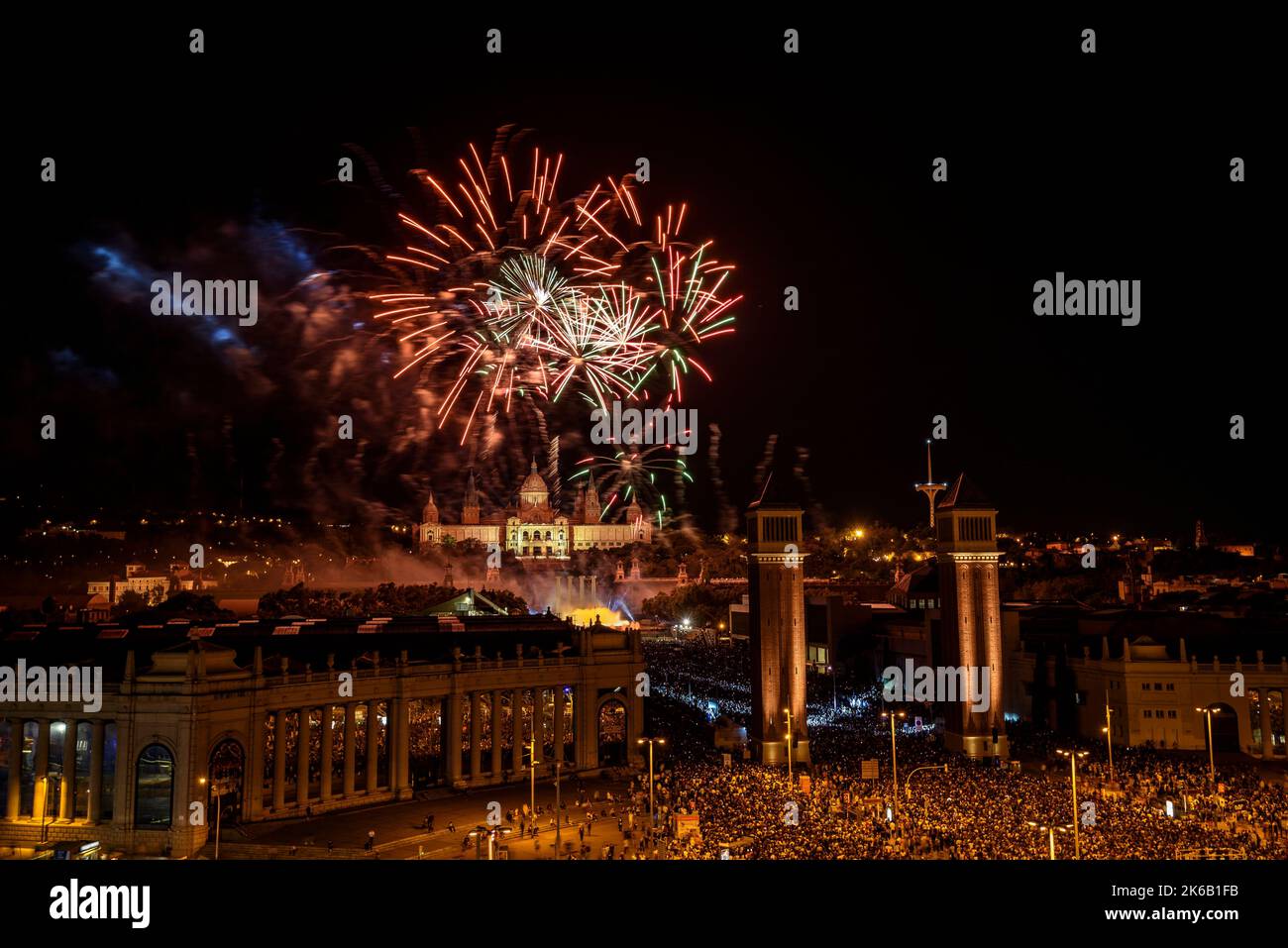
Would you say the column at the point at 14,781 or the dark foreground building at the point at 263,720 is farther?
the column at the point at 14,781

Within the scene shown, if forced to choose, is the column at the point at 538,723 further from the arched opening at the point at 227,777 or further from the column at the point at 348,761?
the arched opening at the point at 227,777

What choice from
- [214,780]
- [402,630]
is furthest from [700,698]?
[214,780]

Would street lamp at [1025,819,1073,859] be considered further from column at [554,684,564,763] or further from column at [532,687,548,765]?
column at [532,687,548,765]

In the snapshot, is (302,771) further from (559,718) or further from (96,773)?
(559,718)

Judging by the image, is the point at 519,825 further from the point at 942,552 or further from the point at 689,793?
the point at 942,552

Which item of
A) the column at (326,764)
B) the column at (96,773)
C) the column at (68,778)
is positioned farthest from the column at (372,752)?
the column at (68,778)

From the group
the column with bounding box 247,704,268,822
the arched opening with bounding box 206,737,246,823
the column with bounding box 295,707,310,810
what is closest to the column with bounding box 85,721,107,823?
the arched opening with bounding box 206,737,246,823
